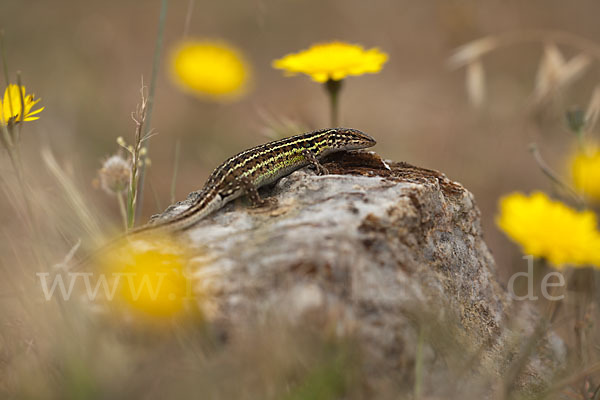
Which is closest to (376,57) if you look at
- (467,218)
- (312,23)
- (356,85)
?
(467,218)

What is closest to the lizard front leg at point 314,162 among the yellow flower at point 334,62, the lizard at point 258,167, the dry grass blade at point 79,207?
the lizard at point 258,167

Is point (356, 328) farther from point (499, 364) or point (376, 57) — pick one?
point (376, 57)

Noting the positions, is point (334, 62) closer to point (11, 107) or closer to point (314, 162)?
point (314, 162)

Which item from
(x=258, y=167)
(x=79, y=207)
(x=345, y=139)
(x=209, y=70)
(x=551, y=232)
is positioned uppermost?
(x=209, y=70)

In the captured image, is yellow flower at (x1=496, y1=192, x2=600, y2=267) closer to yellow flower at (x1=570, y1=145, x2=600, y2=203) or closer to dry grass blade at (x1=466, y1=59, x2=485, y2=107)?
yellow flower at (x1=570, y1=145, x2=600, y2=203)

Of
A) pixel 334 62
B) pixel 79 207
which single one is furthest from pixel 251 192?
pixel 334 62

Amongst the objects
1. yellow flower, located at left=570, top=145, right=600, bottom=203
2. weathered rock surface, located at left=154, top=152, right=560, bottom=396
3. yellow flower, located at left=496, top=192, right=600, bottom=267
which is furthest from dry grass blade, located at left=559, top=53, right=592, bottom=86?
yellow flower, located at left=496, top=192, right=600, bottom=267
